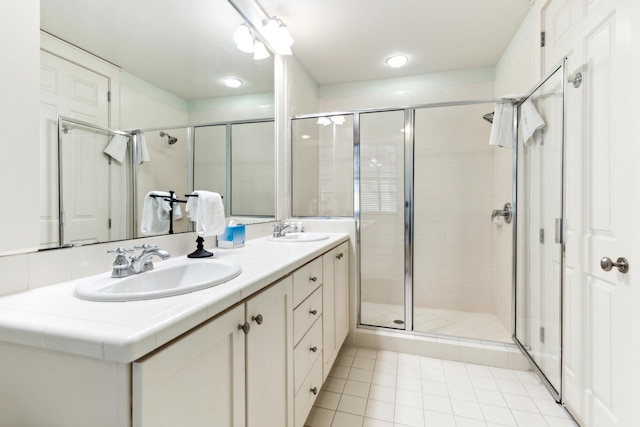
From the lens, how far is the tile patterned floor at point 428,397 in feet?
4.79

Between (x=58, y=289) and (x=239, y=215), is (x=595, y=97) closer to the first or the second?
(x=239, y=215)

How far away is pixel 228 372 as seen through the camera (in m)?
0.76

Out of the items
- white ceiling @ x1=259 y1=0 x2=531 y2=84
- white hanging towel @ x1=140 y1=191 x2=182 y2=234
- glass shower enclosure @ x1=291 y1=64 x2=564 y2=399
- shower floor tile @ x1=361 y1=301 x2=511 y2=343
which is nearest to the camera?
white hanging towel @ x1=140 y1=191 x2=182 y2=234

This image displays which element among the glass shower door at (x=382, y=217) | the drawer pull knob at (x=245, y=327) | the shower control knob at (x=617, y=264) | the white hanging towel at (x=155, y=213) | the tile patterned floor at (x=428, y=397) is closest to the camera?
the drawer pull knob at (x=245, y=327)

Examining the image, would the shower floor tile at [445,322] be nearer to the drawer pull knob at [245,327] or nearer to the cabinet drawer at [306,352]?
the cabinet drawer at [306,352]

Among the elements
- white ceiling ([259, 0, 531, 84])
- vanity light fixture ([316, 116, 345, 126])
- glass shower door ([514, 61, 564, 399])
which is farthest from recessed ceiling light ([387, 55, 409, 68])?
glass shower door ([514, 61, 564, 399])

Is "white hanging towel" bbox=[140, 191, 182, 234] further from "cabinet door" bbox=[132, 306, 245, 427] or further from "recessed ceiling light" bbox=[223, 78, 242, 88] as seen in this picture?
"recessed ceiling light" bbox=[223, 78, 242, 88]

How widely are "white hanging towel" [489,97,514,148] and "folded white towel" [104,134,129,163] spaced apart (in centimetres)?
223

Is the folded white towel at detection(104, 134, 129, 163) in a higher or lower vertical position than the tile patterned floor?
higher

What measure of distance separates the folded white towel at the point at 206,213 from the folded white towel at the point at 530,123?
5.99 feet

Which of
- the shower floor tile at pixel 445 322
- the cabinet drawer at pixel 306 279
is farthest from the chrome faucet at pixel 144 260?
the shower floor tile at pixel 445 322

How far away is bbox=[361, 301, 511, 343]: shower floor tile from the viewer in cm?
226

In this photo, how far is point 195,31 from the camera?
146 centimetres

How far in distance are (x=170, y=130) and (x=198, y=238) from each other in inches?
19.5
